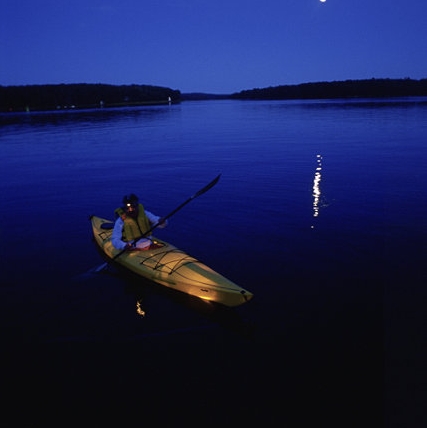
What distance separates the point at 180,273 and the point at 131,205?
2.29m

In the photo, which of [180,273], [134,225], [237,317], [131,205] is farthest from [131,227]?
[237,317]

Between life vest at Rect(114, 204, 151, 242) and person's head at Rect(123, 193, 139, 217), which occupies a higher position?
person's head at Rect(123, 193, 139, 217)

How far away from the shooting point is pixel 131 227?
9.88 metres

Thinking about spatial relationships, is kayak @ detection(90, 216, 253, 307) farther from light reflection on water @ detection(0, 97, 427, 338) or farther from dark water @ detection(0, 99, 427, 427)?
light reflection on water @ detection(0, 97, 427, 338)

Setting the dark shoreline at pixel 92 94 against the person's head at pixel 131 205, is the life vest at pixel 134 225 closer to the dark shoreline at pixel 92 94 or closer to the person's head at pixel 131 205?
the person's head at pixel 131 205

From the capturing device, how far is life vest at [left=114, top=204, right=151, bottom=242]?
9.84 m

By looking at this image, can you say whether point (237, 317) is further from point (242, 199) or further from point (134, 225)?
point (242, 199)

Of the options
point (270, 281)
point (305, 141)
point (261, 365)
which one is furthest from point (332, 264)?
point (305, 141)

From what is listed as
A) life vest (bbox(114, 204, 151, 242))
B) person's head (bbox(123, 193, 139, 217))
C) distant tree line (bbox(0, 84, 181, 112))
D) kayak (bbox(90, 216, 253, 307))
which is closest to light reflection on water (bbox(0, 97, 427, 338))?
kayak (bbox(90, 216, 253, 307))

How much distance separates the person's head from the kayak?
3.31 ft

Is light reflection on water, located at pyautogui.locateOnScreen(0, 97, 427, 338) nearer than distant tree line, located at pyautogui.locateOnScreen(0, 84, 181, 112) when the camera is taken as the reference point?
Yes

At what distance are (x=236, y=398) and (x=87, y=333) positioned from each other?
3651 mm

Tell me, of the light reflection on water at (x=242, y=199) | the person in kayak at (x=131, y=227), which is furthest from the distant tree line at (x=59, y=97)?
the person in kayak at (x=131, y=227)

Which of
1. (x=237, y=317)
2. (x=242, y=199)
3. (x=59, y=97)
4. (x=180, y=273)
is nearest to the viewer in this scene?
(x=237, y=317)
